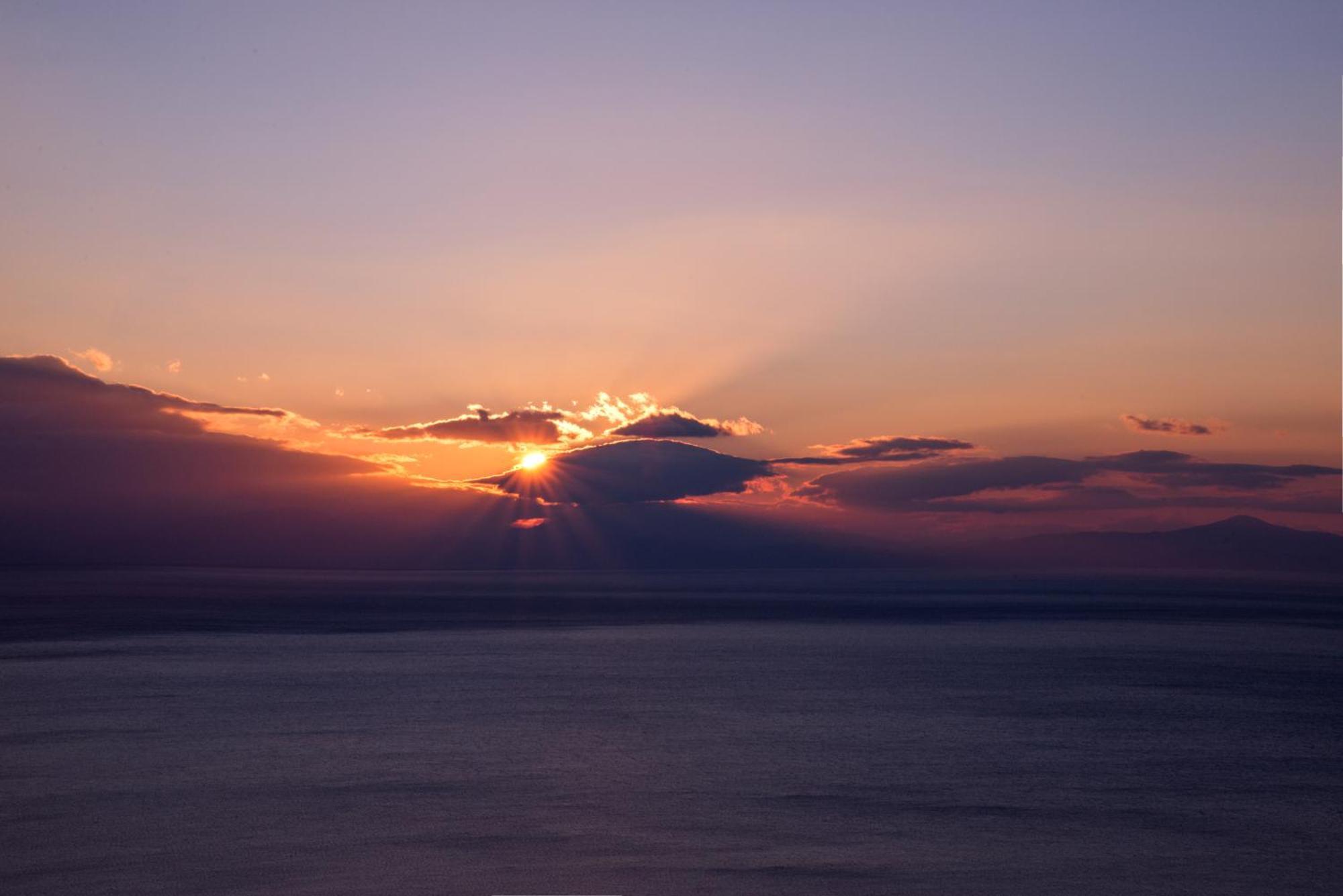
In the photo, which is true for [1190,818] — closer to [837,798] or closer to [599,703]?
[837,798]

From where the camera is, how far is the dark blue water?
18453 mm

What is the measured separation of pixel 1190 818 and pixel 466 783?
1511 cm

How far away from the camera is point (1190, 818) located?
23.5m

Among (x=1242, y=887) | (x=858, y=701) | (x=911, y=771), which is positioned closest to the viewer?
(x=1242, y=887)

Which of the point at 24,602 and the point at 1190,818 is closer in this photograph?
the point at 1190,818

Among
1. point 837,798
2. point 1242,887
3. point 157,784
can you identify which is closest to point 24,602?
point 157,784

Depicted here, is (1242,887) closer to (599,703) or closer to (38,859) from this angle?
(38,859)

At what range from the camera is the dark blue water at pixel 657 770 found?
60.5 feet

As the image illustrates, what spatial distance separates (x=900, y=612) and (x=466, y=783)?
332 ft

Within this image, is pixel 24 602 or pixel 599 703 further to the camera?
pixel 24 602

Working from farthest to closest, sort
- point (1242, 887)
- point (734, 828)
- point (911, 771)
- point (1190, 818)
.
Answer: point (911, 771), point (1190, 818), point (734, 828), point (1242, 887)

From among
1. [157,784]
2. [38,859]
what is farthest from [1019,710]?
[38,859]

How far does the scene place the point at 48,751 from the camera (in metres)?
28.8

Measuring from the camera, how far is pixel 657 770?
88.3ft
